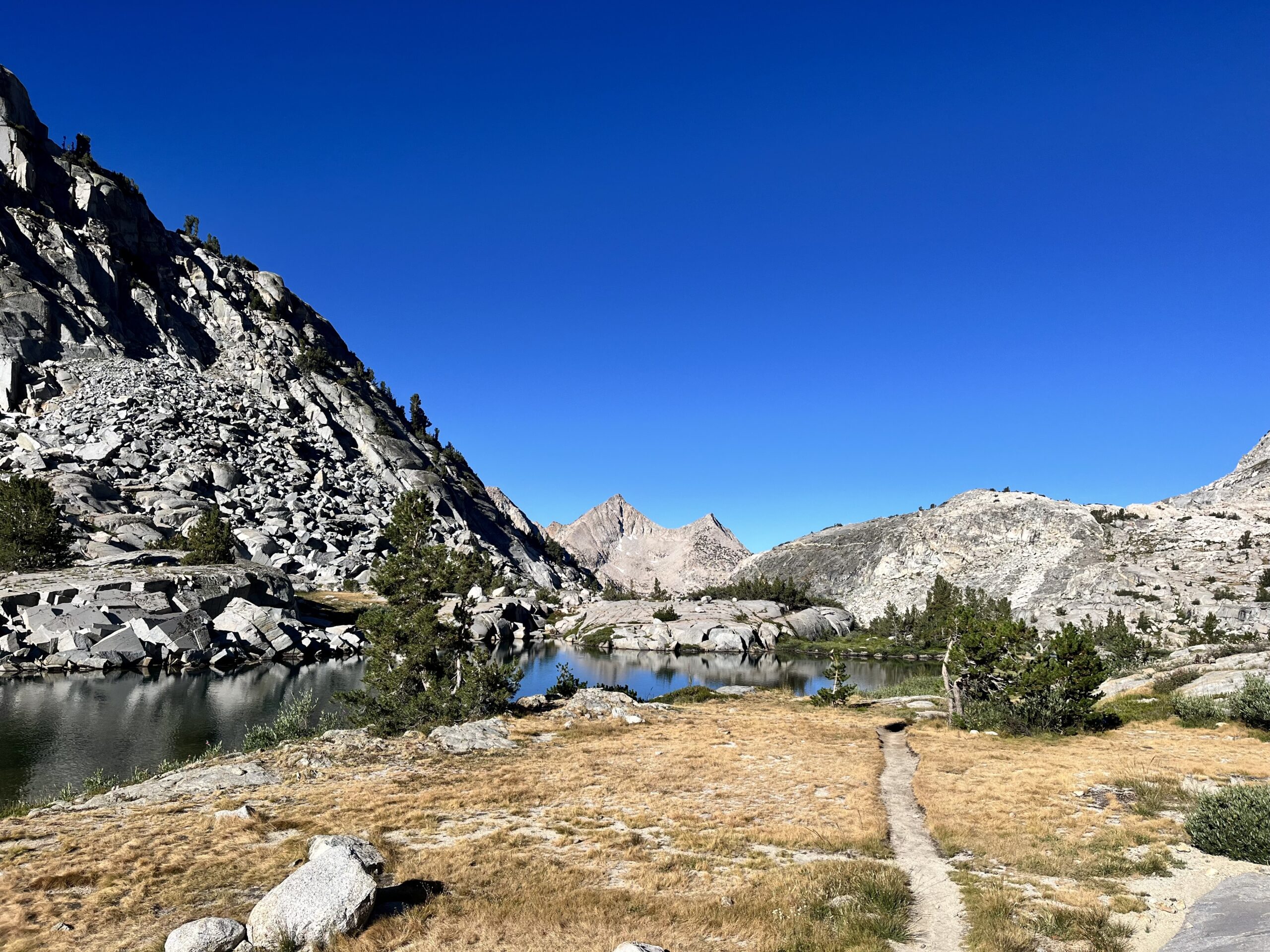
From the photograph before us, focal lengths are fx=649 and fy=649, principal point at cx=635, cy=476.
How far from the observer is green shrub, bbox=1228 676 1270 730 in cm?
3309

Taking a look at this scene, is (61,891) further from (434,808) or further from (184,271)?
(184,271)

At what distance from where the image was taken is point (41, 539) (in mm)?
77375

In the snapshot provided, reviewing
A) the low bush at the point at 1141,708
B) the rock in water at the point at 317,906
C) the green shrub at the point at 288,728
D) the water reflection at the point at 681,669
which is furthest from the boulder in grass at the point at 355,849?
the water reflection at the point at 681,669

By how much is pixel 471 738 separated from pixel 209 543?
75.5 meters

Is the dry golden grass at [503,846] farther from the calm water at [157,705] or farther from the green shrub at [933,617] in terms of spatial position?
the green shrub at [933,617]

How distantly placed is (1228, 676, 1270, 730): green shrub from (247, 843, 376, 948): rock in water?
4261 cm

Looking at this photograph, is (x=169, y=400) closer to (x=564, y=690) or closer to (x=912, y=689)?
(x=564, y=690)

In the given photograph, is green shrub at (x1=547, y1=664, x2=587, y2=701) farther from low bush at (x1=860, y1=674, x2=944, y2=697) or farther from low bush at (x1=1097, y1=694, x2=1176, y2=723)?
low bush at (x1=1097, y1=694, x2=1176, y2=723)

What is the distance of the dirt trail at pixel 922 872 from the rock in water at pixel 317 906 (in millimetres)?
9997

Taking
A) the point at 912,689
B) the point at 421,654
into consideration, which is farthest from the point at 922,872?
the point at 912,689

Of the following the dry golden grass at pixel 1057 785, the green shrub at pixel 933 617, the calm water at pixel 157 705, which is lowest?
the calm water at pixel 157 705

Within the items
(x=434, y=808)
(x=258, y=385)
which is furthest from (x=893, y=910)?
(x=258, y=385)

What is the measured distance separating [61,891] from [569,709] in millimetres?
29575

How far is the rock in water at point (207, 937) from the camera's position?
10.9m
